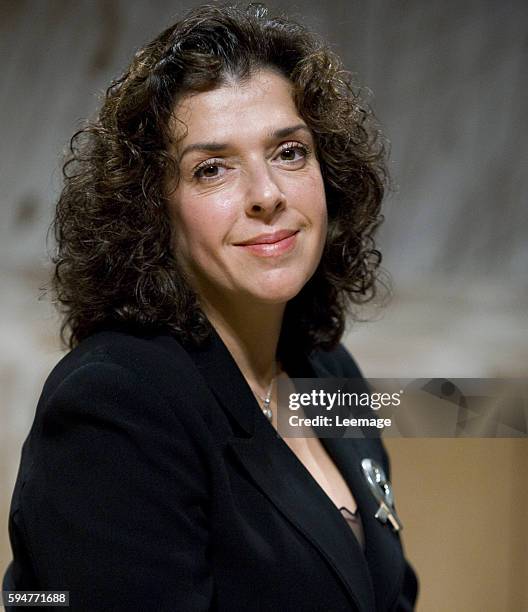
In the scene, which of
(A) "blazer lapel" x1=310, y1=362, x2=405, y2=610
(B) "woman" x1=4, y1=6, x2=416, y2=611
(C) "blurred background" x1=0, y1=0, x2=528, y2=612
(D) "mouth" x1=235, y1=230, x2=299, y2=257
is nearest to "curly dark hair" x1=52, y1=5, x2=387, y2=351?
(B) "woman" x1=4, y1=6, x2=416, y2=611

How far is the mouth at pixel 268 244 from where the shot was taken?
121cm

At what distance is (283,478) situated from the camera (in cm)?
121

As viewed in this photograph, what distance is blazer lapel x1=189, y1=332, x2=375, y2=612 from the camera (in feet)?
3.82

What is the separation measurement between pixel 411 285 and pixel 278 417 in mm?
997

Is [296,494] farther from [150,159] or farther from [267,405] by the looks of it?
[150,159]

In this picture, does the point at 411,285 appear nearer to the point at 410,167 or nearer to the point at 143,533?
the point at 410,167

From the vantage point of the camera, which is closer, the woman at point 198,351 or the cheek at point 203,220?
the woman at point 198,351

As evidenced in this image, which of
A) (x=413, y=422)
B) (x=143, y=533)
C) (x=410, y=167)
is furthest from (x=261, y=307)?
(x=410, y=167)

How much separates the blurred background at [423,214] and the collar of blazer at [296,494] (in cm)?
81

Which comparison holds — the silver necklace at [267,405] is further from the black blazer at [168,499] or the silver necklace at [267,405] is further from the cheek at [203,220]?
the cheek at [203,220]

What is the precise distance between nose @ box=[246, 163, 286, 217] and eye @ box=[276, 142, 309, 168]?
5 cm

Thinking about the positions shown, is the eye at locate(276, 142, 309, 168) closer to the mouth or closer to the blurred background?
the mouth

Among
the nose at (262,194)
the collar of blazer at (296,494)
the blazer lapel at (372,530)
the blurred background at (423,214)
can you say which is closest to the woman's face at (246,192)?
the nose at (262,194)

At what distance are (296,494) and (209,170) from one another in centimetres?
44
